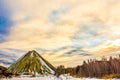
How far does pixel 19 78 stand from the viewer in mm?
7910

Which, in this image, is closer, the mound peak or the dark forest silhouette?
the dark forest silhouette

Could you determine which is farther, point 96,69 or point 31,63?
point 31,63

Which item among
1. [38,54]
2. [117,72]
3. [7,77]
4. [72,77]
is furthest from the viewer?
[38,54]

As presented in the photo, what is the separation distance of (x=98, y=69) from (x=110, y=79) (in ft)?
4.43

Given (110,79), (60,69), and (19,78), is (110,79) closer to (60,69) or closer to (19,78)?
(60,69)

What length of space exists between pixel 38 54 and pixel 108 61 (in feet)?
12.4

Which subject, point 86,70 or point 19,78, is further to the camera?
point 86,70

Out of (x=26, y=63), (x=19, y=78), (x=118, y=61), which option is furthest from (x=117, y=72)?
(x=26, y=63)

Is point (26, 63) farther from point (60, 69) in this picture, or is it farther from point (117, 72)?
point (117, 72)

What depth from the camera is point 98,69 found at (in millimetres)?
9523

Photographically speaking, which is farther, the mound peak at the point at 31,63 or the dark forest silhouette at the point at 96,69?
the mound peak at the point at 31,63

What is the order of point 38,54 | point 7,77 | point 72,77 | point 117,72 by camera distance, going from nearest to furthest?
A: point 7,77 < point 72,77 < point 117,72 < point 38,54

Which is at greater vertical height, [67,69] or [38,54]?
[38,54]

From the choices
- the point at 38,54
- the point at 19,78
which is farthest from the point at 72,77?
the point at 38,54
